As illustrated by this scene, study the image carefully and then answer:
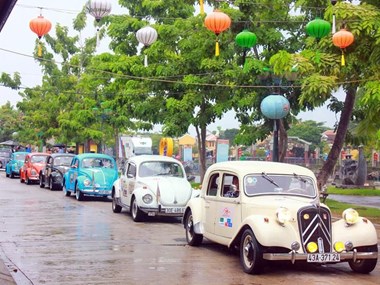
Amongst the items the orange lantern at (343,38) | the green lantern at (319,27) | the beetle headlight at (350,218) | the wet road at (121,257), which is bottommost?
the wet road at (121,257)

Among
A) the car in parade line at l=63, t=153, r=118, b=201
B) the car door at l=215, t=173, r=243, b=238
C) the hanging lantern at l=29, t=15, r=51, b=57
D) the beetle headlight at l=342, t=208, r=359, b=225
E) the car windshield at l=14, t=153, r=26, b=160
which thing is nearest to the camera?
the beetle headlight at l=342, t=208, r=359, b=225

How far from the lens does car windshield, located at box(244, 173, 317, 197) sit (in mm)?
10789

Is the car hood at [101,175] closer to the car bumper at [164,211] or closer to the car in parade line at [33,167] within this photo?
the car bumper at [164,211]

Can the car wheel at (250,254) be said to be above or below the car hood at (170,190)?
below

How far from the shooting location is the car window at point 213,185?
11.8m

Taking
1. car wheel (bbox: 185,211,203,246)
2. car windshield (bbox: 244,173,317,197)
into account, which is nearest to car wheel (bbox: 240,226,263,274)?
car windshield (bbox: 244,173,317,197)

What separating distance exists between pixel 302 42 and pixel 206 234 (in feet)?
42.9

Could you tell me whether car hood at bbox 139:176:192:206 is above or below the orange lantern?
below

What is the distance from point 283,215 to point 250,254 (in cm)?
80

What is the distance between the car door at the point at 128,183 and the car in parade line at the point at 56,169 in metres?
10.1

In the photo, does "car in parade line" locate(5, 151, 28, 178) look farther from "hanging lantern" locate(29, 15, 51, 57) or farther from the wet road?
"hanging lantern" locate(29, 15, 51, 57)

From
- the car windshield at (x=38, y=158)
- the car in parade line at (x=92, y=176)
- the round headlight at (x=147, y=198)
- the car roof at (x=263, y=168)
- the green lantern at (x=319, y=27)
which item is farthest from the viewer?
the car windshield at (x=38, y=158)

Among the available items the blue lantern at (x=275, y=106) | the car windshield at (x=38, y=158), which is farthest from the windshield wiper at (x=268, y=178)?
the car windshield at (x=38, y=158)

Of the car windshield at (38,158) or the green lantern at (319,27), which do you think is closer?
the green lantern at (319,27)
